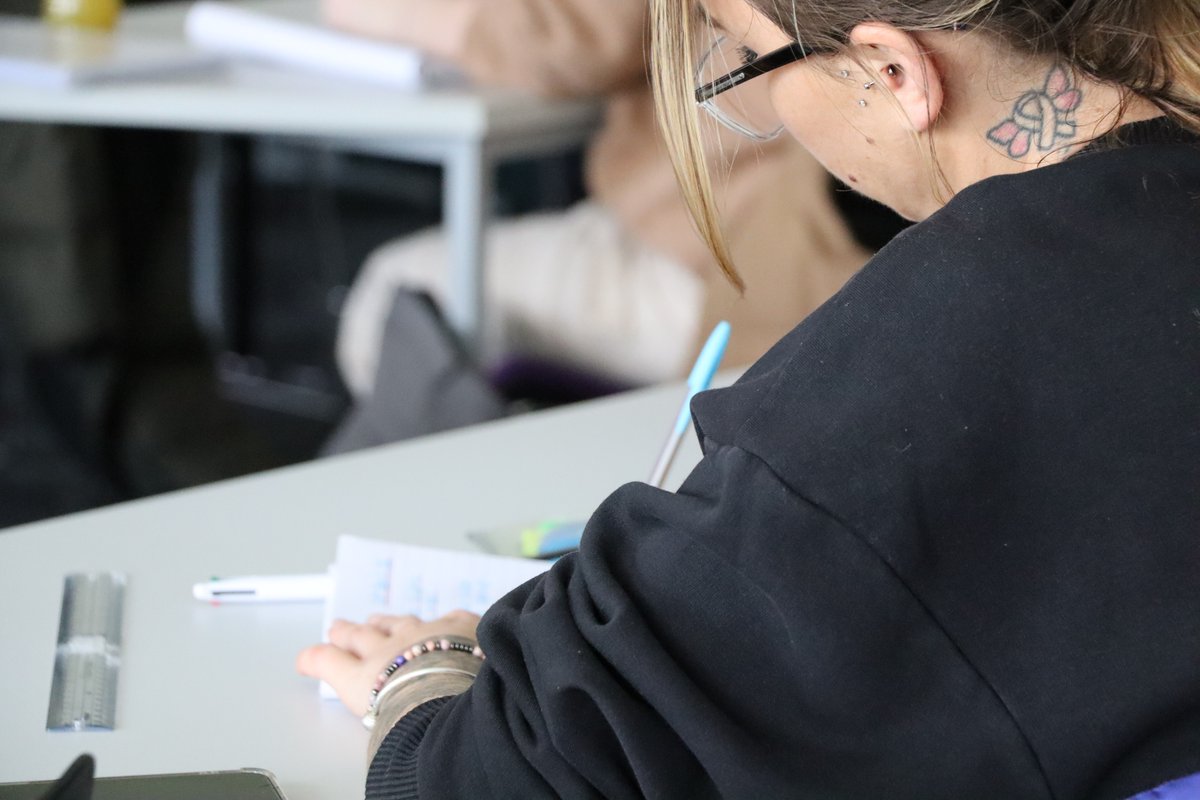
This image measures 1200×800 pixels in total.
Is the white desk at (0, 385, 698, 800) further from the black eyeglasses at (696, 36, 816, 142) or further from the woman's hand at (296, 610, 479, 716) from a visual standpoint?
the black eyeglasses at (696, 36, 816, 142)

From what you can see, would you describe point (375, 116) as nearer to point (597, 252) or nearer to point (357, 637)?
point (597, 252)

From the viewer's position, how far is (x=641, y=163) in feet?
6.81

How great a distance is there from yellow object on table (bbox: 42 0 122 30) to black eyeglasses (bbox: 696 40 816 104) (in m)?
1.76

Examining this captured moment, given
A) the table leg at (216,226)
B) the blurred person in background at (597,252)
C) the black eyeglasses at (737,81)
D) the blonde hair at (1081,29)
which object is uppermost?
the blonde hair at (1081,29)

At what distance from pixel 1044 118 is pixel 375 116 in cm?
123

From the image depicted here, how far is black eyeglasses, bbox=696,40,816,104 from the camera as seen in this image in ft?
2.32

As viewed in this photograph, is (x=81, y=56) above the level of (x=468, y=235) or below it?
above

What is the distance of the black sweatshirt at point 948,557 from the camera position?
565 millimetres

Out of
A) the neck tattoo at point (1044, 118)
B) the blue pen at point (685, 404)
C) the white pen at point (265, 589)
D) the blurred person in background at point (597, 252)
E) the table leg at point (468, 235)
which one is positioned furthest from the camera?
the table leg at point (468, 235)

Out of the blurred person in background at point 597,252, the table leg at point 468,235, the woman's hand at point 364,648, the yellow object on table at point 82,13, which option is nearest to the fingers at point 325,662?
the woman's hand at point 364,648

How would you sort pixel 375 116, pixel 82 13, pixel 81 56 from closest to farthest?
pixel 375 116 → pixel 81 56 → pixel 82 13

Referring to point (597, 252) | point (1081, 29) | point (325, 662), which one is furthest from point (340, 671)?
point (597, 252)

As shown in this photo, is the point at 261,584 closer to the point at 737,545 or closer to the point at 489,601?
the point at 489,601

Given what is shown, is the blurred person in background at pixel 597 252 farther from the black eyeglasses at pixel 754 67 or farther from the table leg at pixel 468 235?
the black eyeglasses at pixel 754 67
